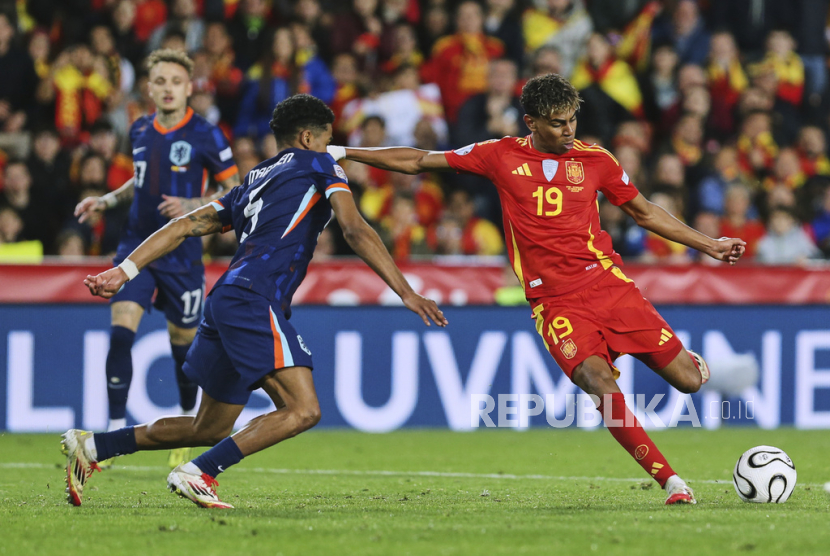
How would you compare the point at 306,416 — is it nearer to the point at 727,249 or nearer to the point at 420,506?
the point at 420,506

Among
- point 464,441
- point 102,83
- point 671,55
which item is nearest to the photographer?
point 464,441

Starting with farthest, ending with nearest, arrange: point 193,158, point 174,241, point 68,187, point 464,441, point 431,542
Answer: point 68,187, point 464,441, point 193,158, point 174,241, point 431,542

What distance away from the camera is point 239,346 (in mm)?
5680

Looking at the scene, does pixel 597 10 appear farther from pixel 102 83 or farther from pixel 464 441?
pixel 464 441

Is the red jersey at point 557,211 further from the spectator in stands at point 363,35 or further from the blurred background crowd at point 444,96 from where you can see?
the spectator in stands at point 363,35

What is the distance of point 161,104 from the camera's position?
27.4ft

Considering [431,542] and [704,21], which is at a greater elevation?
[704,21]

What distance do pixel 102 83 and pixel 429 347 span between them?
553cm

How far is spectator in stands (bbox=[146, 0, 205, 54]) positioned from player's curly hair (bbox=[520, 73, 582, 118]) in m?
8.58

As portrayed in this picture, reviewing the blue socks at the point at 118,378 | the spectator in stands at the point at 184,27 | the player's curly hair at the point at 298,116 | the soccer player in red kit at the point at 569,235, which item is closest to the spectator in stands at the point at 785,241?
the soccer player in red kit at the point at 569,235

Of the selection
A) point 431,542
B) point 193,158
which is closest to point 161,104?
point 193,158

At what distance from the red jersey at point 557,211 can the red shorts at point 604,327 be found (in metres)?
0.09

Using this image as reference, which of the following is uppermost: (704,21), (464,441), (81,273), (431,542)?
(704,21)

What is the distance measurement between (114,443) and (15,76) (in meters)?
8.87
